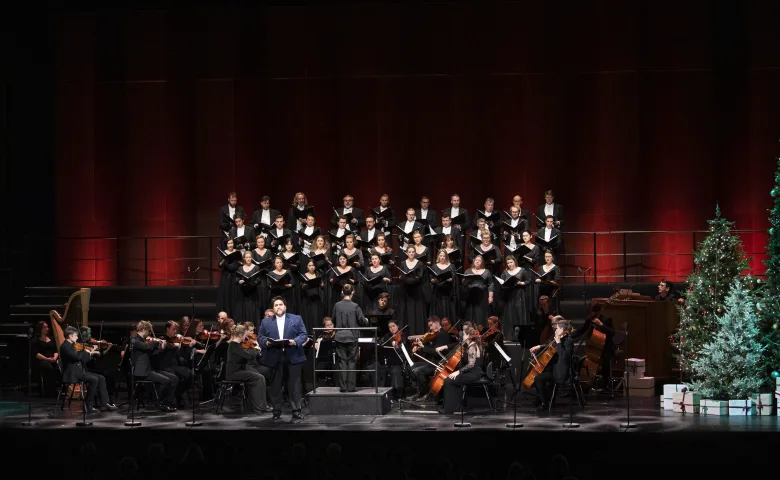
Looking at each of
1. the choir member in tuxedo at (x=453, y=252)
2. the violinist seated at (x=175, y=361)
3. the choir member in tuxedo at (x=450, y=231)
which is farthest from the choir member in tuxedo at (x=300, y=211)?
the violinist seated at (x=175, y=361)

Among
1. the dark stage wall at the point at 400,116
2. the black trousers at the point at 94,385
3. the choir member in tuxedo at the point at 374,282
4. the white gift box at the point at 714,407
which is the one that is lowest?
the white gift box at the point at 714,407

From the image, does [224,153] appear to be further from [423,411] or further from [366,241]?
[423,411]

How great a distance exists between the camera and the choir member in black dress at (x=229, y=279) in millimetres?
13531

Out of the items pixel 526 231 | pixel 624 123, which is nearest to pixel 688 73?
pixel 624 123

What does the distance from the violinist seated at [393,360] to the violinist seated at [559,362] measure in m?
1.52

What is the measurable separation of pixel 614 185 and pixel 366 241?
4.99 m

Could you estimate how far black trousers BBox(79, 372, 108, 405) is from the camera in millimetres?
11648

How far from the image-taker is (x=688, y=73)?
53.9 ft

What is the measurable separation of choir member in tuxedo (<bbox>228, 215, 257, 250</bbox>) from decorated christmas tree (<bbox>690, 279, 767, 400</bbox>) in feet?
19.4

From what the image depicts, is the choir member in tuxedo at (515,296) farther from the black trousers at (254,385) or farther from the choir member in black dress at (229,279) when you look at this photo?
the choir member in black dress at (229,279)

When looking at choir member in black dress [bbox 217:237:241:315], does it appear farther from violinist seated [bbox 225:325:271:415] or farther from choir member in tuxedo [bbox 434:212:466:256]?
choir member in tuxedo [bbox 434:212:466:256]

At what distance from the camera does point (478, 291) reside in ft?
42.4

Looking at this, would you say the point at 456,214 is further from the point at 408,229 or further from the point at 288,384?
the point at 288,384

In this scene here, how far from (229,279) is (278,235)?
0.85 m
